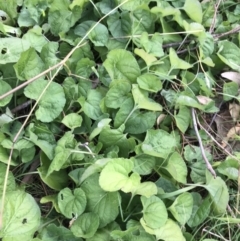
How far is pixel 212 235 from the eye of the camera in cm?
116

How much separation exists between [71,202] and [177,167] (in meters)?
0.31

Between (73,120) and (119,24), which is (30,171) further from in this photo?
(119,24)

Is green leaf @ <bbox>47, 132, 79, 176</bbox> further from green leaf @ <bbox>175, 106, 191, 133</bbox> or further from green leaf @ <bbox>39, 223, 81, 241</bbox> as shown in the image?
green leaf @ <bbox>175, 106, 191, 133</bbox>

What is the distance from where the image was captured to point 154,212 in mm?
1054

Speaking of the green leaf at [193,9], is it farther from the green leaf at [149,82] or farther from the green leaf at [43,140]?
the green leaf at [43,140]

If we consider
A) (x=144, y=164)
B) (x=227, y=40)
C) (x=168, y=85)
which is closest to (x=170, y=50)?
(x=168, y=85)

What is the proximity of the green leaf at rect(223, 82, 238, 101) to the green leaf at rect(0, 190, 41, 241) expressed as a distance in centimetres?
71

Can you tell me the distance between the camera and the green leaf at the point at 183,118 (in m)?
1.26

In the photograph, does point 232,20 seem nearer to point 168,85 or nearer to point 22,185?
point 168,85

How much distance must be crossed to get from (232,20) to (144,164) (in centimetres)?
69

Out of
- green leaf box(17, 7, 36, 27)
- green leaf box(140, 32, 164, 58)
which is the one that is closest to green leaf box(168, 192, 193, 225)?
green leaf box(140, 32, 164, 58)

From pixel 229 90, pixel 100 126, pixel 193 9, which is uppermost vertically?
pixel 193 9

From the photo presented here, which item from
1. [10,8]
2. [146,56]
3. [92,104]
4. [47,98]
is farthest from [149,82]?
[10,8]

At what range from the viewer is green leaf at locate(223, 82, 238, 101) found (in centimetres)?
136
